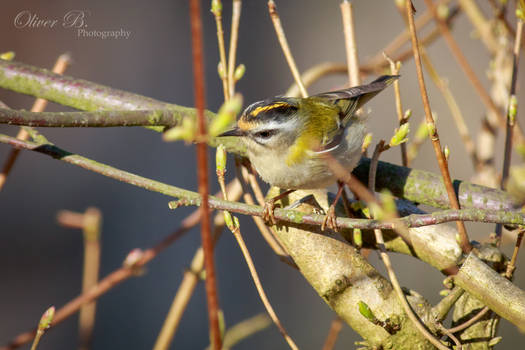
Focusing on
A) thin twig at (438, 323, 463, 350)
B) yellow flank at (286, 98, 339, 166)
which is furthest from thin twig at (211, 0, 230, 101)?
thin twig at (438, 323, 463, 350)

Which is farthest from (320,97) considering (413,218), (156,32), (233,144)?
(156,32)

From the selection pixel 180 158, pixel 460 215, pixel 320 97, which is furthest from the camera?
pixel 180 158

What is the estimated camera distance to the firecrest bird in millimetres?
1594

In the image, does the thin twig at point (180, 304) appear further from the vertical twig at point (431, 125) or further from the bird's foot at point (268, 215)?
the vertical twig at point (431, 125)

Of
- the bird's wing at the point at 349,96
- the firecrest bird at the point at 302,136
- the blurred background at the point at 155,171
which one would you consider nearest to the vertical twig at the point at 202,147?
the firecrest bird at the point at 302,136

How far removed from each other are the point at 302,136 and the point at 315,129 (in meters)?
0.08

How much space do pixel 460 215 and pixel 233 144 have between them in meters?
0.86

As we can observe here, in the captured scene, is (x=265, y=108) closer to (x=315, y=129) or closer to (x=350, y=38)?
(x=315, y=129)

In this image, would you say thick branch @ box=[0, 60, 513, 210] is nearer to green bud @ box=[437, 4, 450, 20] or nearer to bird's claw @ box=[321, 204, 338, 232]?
bird's claw @ box=[321, 204, 338, 232]

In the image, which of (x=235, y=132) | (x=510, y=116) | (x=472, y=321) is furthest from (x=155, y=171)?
(x=472, y=321)

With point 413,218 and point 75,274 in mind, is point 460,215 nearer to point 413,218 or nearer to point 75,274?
point 413,218

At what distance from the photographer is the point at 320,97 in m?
1.96

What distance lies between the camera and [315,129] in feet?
6.07

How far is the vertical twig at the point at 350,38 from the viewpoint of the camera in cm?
161
